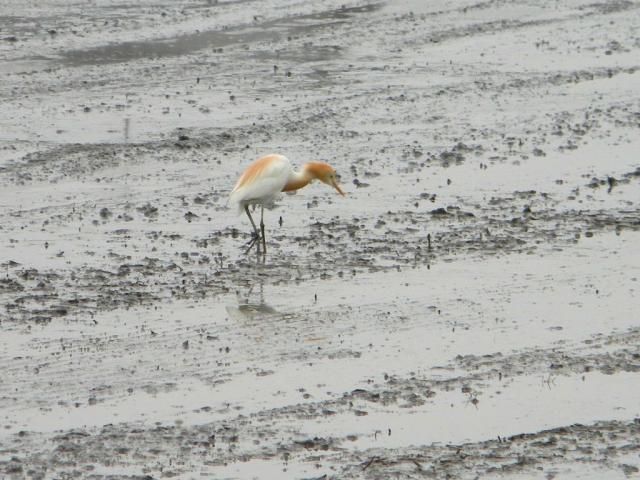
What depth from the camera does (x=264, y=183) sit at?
11.3m

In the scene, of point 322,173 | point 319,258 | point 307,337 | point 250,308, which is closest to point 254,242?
point 319,258

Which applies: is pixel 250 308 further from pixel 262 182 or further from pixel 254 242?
pixel 262 182

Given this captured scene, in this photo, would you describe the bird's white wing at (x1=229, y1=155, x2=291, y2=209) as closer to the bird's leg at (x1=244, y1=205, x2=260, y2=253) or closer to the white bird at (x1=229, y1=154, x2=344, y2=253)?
the white bird at (x1=229, y1=154, x2=344, y2=253)

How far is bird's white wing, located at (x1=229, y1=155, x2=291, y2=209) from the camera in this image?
1120 centimetres

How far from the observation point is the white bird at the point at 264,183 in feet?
36.7

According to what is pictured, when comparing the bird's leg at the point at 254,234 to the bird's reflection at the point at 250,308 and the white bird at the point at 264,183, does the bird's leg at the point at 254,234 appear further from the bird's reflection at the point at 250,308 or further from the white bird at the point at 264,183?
the bird's reflection at the point at 250,308

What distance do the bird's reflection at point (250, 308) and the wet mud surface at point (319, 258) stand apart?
0.03m

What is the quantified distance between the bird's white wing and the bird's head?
0.24m

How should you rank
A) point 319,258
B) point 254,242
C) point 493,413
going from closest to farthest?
point 493,413 → point 319,258 → point 254,242

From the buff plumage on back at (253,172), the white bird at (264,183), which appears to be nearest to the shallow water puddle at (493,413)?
the white bird at (264,183)

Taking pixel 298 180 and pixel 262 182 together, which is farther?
pixel 298 180

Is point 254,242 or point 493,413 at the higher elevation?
point 254,242

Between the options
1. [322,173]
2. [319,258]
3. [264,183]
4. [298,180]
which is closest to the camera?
[319,258]

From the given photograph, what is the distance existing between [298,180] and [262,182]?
1.44 feet
